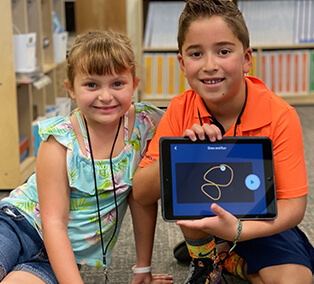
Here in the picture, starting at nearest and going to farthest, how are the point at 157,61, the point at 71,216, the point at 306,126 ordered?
the point at 71,216
the point at 306,126
the point at 157,61

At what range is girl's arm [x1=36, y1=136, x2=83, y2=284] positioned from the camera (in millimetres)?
1110

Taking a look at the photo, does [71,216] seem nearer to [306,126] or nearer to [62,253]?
[62,253]

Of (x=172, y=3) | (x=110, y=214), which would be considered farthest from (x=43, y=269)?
(x=172, y=3)

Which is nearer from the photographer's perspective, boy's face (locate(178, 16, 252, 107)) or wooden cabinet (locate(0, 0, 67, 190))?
boy's face (locate(178, 16, 252, 107))

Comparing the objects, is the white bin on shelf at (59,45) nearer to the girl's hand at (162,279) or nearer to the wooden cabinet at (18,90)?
the wooden cabinet at (18,90)

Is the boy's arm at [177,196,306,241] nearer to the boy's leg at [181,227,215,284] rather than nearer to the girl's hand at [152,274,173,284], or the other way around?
the boy's leg at [181,227,215,284]

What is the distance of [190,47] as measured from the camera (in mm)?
1082

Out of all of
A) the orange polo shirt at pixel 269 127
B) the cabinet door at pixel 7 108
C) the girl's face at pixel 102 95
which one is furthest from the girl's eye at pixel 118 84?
the cabinet door at pixel 7 108

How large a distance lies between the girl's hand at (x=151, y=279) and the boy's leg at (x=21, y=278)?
9.7 inches

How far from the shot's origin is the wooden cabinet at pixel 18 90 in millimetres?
2002

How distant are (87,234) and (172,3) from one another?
2603 mm

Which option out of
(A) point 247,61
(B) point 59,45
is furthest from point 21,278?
(B) point 59,45

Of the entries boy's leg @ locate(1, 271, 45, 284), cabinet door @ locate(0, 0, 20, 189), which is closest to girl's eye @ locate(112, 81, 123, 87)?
boy's leg @ locate(1, 271, 45, 284)

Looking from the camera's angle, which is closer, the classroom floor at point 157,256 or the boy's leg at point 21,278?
the boy's leg at point 21,278
